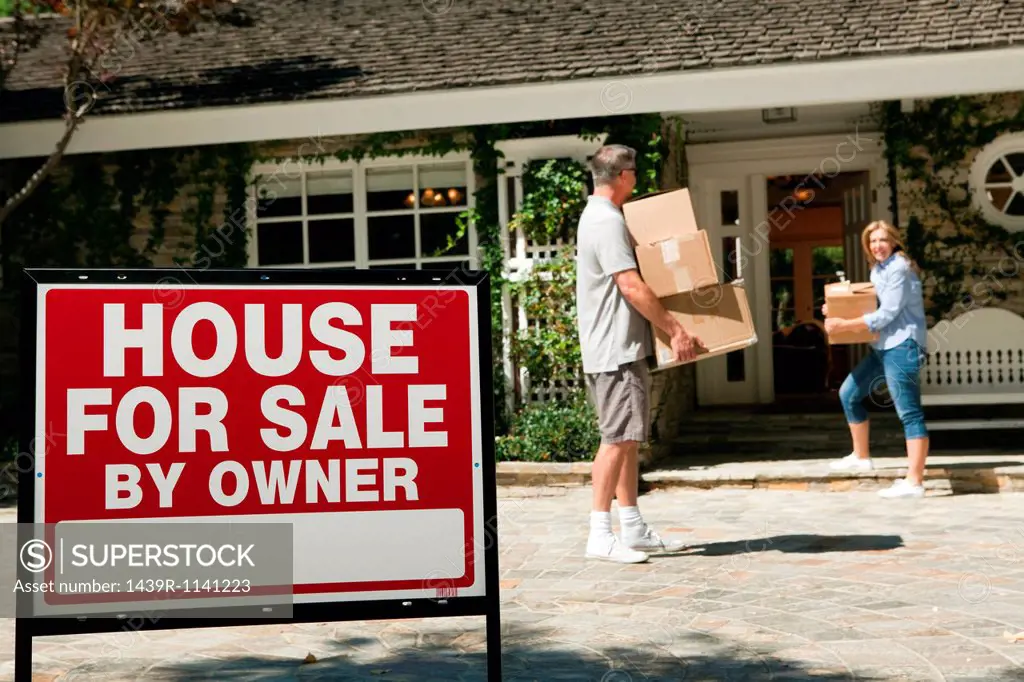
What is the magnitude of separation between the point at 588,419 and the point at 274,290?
6688 millimetres

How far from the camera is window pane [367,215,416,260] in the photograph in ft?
38.5

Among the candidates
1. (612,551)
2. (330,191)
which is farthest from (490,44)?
(612,551)

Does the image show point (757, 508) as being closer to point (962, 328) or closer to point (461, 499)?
point (962, 328)

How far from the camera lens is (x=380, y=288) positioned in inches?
143

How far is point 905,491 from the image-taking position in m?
8.46

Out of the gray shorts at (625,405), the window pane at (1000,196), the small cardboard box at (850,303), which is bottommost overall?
the gray shorts at (625,405)

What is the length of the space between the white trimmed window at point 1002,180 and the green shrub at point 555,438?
4.19 meters

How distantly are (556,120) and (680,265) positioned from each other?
481 centimetres

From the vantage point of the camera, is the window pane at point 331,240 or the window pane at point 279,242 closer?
the window pane at point 331,240

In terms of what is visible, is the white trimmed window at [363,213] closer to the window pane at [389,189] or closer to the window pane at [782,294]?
the window pane at [389,189]

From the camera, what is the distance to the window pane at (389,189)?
11.7m

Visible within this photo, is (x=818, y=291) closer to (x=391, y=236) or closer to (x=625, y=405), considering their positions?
(x=391, y=236)

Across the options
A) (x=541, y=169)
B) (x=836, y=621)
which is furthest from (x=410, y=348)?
(x=541, y=169)

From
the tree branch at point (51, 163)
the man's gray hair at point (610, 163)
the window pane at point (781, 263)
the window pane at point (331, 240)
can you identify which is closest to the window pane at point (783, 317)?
the window pane at point (781, 263)
